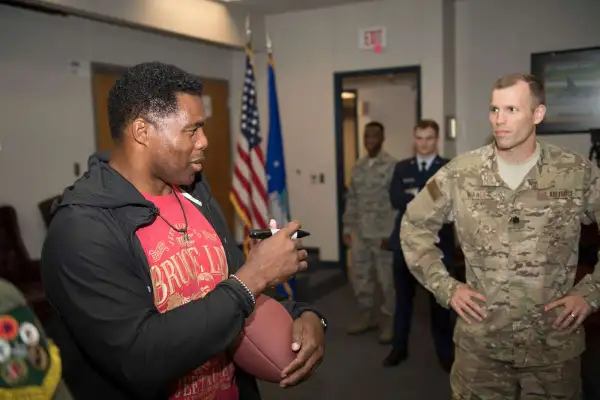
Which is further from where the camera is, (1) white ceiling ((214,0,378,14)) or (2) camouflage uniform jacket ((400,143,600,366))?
(1) white ceiling ((214,0,378,14))

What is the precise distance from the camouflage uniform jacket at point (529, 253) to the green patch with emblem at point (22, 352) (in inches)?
54.7

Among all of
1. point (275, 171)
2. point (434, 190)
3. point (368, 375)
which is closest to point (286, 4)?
point (275, 171)

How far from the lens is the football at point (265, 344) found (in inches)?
49.1

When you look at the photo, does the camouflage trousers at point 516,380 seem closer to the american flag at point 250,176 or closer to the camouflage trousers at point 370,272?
the camouflage trousers at point 370,272

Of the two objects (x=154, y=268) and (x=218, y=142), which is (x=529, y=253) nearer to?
(x=154, y=268)

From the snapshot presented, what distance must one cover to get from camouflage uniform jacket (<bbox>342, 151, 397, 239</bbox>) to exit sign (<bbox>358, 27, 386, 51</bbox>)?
2.03m

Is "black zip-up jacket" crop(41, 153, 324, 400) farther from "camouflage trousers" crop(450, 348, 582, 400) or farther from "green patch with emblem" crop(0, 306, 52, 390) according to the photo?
"camouflage trousers" crop(450, 348, 582, 400)

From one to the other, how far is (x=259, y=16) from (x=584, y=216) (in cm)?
529

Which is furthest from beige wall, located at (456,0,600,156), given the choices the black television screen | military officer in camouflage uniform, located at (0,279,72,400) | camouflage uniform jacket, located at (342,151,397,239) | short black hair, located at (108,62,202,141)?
military officer in camouflage uniform, located at (0,279,72,400)

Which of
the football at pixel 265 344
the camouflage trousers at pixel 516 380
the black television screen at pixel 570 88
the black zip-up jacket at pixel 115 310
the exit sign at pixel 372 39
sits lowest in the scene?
the camouflage trousers at pixel 516 380

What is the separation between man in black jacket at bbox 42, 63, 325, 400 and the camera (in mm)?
991

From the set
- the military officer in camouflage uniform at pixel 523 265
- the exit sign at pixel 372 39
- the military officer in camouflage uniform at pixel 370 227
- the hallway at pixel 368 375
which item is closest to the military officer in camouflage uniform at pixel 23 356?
the military officer in camouflage uniform at pixel 523 265

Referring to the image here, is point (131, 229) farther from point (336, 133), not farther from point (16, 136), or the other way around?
point (336, 133)

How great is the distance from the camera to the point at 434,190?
1.90 m
